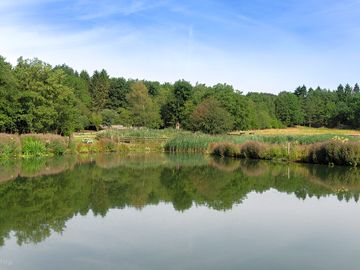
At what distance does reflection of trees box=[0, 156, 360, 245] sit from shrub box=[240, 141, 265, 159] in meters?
5.26

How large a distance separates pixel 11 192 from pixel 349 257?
12.9 m

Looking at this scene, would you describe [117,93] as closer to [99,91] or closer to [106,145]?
[99,91]

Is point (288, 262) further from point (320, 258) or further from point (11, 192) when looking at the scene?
point (11, 192)

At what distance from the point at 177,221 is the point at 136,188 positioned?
22.2 feet

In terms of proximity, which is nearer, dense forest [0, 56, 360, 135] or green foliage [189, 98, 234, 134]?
dense forest [0, 56, 360, 135]

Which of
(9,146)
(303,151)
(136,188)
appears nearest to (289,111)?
(303,151)

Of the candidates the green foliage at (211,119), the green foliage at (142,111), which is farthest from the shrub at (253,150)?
the green foliage at (142,111)

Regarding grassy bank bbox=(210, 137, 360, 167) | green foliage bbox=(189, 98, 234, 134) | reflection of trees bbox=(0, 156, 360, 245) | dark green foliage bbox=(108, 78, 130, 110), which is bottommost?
reflection of trees bbox=(0, 156, 360, 245)

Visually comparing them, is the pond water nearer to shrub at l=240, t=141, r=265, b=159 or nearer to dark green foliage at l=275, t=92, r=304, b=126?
shrub at l=240, t=141, r=265, b=159

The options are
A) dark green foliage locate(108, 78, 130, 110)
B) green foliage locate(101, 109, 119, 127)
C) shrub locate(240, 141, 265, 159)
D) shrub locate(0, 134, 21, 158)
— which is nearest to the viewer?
shrub locate(0, 134, 21, 158)

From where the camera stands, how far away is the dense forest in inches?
1567

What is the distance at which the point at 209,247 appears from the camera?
9.60 metres

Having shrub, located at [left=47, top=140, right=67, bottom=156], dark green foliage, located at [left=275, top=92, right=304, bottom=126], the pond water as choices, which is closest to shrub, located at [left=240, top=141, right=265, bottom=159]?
the pond water

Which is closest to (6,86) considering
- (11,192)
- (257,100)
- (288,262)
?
(11,192)
